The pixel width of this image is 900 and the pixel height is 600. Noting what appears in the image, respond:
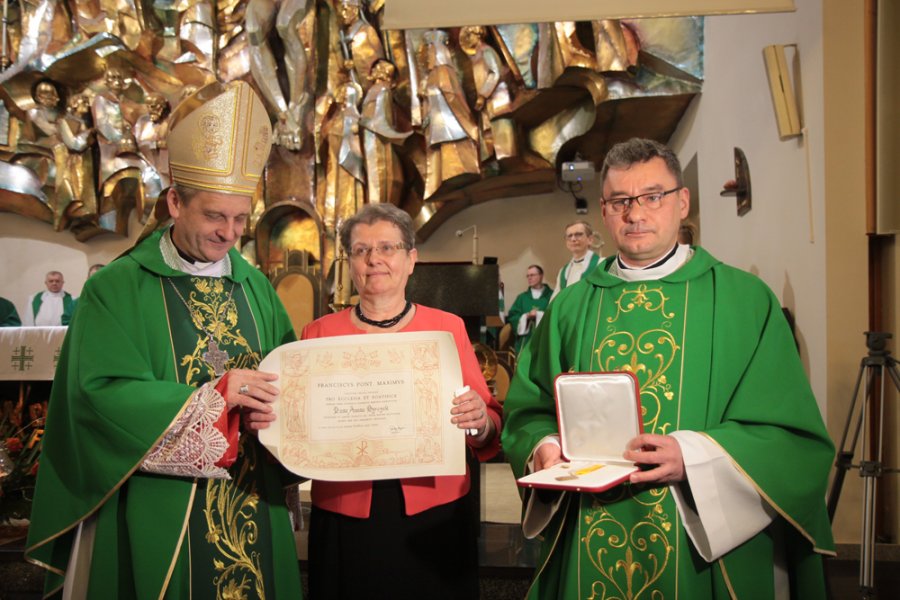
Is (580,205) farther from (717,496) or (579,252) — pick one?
(717,496)

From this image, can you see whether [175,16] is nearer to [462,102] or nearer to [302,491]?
[462,102]

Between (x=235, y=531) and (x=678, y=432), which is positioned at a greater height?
(x=678, y=432)

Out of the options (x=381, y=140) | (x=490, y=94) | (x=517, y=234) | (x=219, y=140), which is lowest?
(x=219, y=140)

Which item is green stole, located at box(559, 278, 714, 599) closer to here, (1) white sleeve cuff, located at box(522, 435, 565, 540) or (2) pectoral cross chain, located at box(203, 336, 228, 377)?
(1) white sleeve cuff, located at box(522, 435, 565, 540)

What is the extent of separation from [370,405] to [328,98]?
899 centimetres

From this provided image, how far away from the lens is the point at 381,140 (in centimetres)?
1006

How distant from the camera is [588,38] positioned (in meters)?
8.23

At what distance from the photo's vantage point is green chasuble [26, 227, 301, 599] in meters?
2.23

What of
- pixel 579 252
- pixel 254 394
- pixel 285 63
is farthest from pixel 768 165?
pixel 285 63

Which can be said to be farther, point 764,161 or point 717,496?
point 764,161

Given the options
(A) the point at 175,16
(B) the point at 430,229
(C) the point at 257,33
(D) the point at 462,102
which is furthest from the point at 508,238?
(A) the point at 175,16

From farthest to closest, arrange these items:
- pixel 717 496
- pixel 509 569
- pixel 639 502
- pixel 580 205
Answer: pixel 580 205 < pixel 509 569 < pixel 639 502 < pixel 717 496

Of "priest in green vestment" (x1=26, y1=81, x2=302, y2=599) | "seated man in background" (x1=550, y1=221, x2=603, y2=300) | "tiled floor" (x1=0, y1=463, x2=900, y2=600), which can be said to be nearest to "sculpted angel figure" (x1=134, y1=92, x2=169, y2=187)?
"seated man in background" (x1=550, y1=221, x2=603, y2=300)

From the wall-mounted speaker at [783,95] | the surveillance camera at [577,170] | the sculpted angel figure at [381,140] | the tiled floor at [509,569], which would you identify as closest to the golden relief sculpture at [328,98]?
the sculpted angel figure at [381,140]
